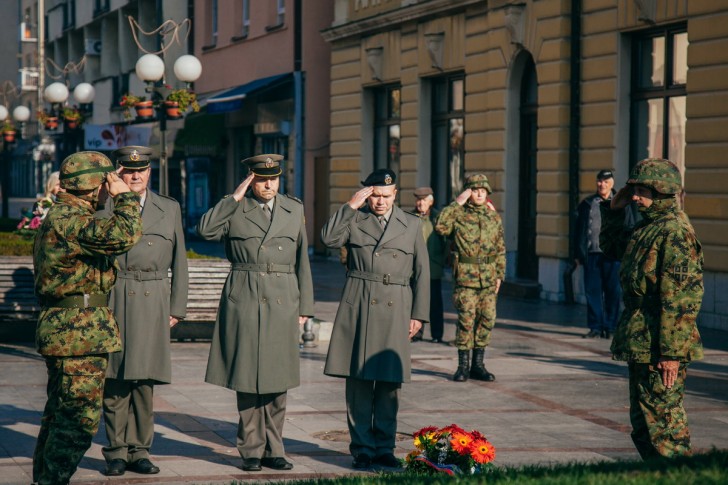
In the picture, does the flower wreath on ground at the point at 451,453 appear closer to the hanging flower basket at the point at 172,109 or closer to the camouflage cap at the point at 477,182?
the camouflage cap at the point at 477,182

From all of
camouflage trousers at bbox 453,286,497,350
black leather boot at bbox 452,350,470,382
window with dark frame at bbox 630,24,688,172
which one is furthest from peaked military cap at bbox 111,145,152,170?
window with dark frame at bbox 630,24,688,172

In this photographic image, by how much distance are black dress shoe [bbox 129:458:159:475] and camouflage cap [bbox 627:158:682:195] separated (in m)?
3.37

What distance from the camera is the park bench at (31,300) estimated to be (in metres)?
14.4

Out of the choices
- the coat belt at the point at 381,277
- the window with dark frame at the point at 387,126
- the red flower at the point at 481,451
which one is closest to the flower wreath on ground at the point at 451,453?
the red flower at the point at 481,451

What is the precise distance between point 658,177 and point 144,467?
3.56 metres

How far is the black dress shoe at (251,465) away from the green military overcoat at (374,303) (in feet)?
2.65

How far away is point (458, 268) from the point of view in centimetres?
1248

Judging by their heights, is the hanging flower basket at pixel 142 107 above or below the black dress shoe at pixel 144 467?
above

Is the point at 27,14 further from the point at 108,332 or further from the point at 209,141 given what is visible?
the point at 108,332

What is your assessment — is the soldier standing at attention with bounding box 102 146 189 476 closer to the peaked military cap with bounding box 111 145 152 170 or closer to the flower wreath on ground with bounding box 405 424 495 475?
the peaked military cap with bounding box 111 145 152 170

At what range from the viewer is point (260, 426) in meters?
8.51

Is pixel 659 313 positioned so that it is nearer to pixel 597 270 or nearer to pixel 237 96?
pixel 597 270

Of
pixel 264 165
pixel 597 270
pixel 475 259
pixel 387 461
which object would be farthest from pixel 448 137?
pixel 387 461

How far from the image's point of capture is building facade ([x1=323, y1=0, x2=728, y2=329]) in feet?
56.4
